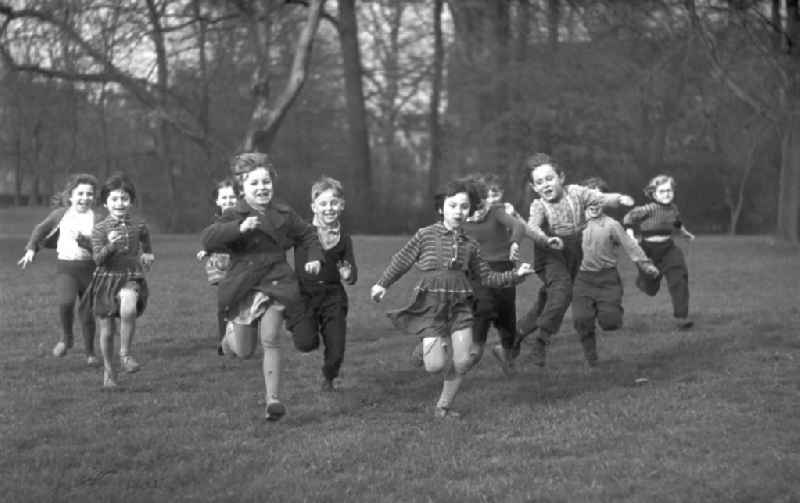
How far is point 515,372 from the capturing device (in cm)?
888

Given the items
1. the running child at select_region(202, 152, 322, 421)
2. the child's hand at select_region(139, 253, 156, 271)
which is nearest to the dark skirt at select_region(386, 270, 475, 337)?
the running child at select_region(202, 152, 322, 421)

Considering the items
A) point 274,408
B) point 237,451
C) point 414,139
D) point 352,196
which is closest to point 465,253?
point 274,408

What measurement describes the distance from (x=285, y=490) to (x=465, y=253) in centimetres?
246

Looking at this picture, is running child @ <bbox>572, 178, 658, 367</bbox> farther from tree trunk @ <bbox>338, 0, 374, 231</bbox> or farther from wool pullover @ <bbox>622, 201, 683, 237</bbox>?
tree trunk @ <bbox>338, 0, 374, 231</bbox>

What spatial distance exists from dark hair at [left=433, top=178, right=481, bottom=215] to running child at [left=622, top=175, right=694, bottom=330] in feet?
13.9

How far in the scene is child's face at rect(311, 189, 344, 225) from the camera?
26.3 feet

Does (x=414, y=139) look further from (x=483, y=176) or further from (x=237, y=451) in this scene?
(x=237, y=451)

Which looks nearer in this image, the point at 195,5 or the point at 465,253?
the point at 465,253

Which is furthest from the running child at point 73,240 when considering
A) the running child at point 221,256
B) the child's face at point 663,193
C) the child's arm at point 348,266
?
the child's face at point 663,193

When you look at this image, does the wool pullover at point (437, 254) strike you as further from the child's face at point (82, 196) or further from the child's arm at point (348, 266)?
the child's face at point (82, 196)

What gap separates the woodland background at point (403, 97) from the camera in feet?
76.2

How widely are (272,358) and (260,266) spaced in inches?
22.9

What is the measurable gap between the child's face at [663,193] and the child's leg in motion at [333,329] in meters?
4.55

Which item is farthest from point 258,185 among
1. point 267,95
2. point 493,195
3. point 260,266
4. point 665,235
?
point 267,95
